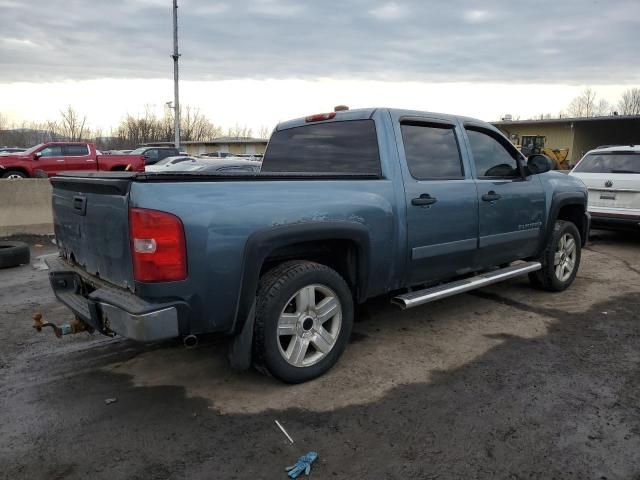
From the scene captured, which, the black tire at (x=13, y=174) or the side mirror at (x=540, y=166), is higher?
the side mirror at (x=540, y=166)

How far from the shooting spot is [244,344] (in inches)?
129

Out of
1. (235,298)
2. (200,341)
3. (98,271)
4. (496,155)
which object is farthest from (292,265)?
(496,155)

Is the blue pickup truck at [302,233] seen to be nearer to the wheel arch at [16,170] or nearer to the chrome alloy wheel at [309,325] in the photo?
the chrome alloy wheel at [309,325]

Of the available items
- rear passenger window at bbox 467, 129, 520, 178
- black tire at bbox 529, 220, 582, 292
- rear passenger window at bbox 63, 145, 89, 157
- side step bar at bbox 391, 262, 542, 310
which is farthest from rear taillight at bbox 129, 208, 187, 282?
rear passenger window at bbox 63, 145, 89, 157

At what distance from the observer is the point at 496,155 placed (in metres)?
5.12

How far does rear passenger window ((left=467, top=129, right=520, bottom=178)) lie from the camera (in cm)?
489

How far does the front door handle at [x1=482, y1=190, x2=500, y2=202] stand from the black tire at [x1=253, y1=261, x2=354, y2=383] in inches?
70.0

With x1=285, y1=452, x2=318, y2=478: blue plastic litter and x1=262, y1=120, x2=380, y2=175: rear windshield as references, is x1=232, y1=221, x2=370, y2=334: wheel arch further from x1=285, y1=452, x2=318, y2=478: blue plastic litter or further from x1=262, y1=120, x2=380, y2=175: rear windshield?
x1=285, y1=452, x2=318, y2=478: blue plastic litter

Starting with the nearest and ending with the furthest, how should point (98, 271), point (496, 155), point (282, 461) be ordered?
point (282, 461), point (98, 271), point (496, 155)

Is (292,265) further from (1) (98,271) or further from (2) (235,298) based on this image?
(1) (98,271)

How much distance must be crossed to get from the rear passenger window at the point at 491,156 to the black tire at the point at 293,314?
6.71ft

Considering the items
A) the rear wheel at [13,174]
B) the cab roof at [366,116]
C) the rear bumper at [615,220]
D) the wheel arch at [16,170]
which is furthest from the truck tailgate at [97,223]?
the wheel arch at [16,170]

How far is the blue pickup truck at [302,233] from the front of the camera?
290cm

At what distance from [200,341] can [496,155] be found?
347 centimetres
